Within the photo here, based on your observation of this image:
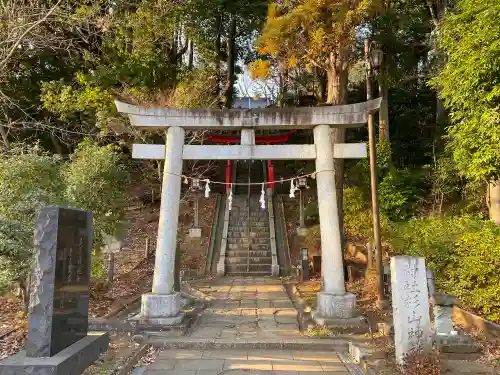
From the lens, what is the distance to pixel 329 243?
8.38 metres

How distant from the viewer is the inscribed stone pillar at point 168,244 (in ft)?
26.0

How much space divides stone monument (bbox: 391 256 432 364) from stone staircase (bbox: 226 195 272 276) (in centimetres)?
996

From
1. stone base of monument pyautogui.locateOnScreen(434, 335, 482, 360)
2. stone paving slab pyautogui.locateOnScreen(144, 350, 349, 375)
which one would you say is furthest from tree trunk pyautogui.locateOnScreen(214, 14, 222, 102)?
stone base of monument pyautogui.locateOnScreen(434, 335, 482, 360)

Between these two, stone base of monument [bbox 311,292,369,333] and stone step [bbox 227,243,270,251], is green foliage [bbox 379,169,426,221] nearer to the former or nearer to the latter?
stone step [bbox 227,243,270,251]

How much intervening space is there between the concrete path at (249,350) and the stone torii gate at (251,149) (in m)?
1.14

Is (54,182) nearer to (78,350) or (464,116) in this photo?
(78,350)

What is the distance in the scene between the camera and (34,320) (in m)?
5.02

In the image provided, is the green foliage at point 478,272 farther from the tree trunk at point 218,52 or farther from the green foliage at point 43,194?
the tree trunk at point 218,52

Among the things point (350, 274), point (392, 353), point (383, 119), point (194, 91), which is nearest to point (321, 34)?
point (194, 91)

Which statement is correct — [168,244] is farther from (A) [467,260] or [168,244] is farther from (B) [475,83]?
(B) [475,83]

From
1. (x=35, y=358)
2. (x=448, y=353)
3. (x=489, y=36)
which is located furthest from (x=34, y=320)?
(x=489, y=36)

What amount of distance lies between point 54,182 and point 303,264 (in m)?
8.00

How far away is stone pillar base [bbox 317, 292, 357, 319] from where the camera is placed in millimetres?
7919

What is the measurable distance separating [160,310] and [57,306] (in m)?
2.91
